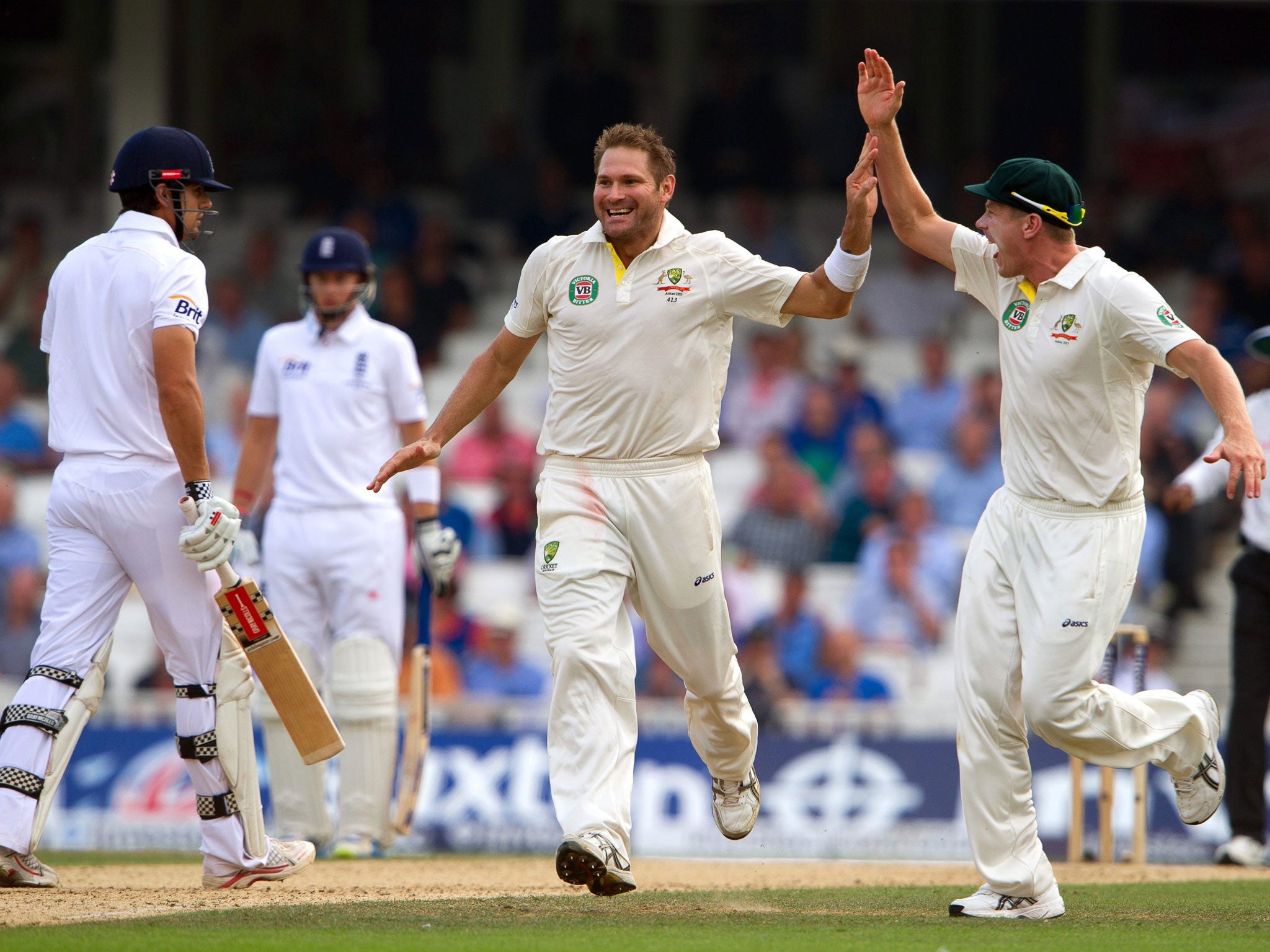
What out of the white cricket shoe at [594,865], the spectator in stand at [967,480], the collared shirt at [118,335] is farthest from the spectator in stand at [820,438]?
the white cricket shoe at [594,865]

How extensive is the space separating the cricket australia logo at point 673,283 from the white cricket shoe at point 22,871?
2.81 metres

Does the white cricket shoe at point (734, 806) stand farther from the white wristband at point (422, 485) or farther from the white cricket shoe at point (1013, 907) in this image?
the white wristband at point (422, 485)

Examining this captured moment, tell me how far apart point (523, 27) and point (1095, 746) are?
44.0ft

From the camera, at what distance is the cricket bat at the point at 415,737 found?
7957 millimetres

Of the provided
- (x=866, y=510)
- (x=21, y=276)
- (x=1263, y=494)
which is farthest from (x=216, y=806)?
(x=21, y=276)

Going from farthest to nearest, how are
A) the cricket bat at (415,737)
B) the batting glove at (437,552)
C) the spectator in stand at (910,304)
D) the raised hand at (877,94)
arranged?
the spectator in stand at (910,304), the cricket bat at (415,737), the batting glove at (437,552), the raised hand at (877,94)

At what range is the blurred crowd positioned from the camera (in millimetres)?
11609

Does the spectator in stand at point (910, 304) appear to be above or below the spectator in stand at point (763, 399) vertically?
above

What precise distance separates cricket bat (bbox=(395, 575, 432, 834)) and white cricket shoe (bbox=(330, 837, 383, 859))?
262 millimetres

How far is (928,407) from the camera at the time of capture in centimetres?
1395

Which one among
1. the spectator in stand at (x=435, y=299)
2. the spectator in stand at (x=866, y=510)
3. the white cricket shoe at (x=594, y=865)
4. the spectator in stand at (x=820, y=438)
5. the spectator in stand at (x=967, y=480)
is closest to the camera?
the white cricket shoe at (x=594, y=865)

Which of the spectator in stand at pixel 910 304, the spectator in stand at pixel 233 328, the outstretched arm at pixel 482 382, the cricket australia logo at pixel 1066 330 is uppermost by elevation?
the spectator in stand at pixel 910 304

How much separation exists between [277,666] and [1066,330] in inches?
111

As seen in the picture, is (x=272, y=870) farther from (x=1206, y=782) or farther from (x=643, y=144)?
(x=1206, y=782)
